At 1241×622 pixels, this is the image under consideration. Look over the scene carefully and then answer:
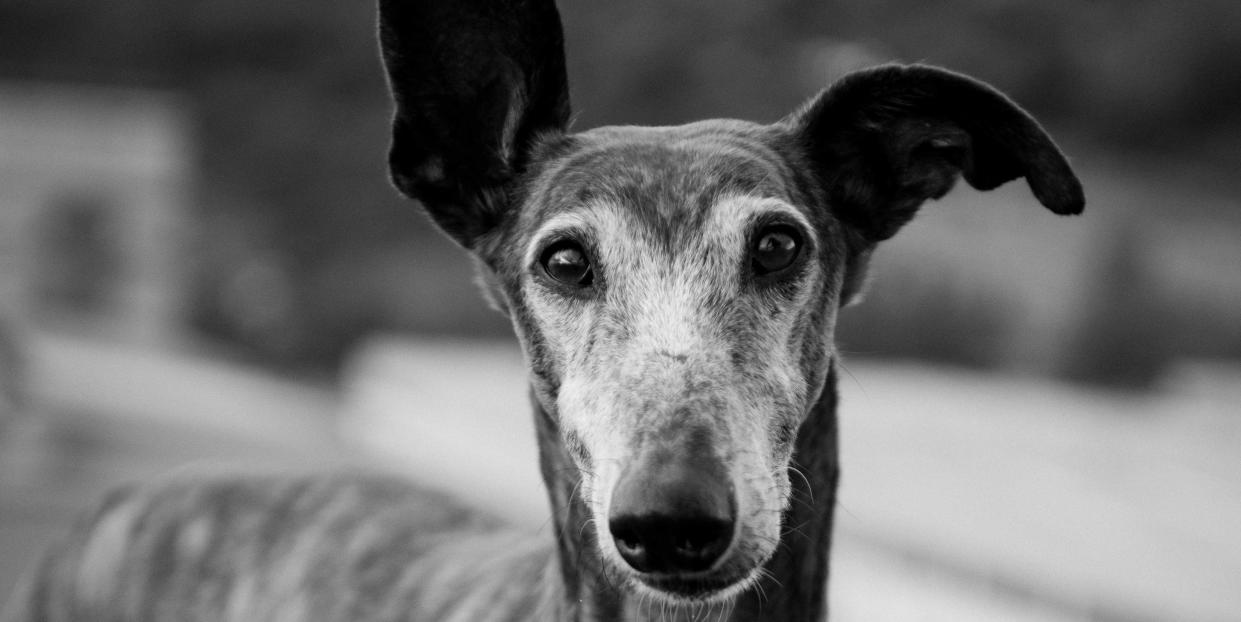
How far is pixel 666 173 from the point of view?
308 centimetres

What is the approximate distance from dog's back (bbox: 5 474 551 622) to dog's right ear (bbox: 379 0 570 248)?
103 centimetres

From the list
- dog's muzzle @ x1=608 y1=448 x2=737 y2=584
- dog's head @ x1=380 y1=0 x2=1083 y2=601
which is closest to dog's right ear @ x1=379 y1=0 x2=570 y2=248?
dog's head @ x1=380 y1=0 x2=1083 y2=601

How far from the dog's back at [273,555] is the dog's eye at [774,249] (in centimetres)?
114

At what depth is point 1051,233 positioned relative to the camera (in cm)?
1697

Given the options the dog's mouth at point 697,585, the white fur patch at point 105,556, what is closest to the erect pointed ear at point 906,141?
the dog's mouth at point 697,585

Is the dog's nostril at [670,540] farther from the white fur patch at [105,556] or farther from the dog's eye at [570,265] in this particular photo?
the white fur patch at [105,556]

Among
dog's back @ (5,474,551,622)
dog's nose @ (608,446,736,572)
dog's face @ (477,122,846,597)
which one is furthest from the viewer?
dog's back @ (5,474,551,622)

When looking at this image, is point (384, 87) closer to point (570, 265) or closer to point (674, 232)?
point (570, 265)

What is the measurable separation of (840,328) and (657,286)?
24.9 feet

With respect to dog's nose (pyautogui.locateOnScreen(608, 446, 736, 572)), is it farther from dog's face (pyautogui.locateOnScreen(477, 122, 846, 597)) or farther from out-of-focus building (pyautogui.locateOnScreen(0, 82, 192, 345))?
out-of-focus building (pyautogui.locateOnScreen(0, 82, 192, 345))

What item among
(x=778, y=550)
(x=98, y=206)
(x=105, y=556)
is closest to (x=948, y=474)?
(x=778, y=550)

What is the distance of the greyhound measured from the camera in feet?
8.68

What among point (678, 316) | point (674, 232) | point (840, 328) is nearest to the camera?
point (678, 316)

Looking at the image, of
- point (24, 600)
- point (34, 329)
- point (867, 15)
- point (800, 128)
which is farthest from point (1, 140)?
point (800, 128)
